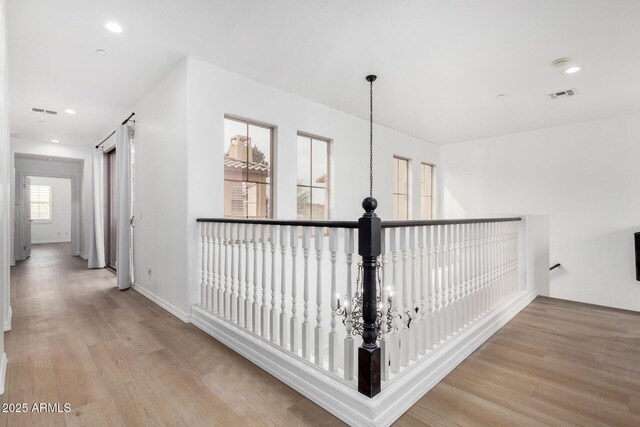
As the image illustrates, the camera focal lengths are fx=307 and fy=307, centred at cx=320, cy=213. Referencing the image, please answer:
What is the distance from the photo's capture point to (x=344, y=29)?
8.57 feet

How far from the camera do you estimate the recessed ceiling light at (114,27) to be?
256cm

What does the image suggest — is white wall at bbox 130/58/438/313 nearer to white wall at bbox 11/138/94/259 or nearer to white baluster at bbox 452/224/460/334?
white baluster at bbox 452/224/460/334

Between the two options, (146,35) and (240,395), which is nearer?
(240,395)

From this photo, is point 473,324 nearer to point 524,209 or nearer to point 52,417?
point 52,417

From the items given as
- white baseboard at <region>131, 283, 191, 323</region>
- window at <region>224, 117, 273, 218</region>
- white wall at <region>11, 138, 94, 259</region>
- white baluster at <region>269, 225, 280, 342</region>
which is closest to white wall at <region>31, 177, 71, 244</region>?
white wall at <region>11, 138, 94, 259</region>

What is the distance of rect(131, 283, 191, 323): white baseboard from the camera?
9.76 ft

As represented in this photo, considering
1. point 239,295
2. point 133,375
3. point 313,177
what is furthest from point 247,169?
point 133,375

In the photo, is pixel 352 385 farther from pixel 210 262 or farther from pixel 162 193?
pixel 162 193

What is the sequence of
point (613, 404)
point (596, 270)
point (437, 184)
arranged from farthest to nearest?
point (437, 184), point (596, 270), point (613, 404)

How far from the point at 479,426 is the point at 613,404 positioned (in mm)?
868

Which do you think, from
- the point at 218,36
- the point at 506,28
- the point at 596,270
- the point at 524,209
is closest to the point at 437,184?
the point at 524,209

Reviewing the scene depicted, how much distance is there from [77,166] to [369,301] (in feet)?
29.9

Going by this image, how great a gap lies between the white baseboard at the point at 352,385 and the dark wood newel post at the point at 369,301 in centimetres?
Result: 8

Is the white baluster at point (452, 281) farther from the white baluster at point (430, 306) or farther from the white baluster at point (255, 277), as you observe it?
the white baluster at point (255, 277)
